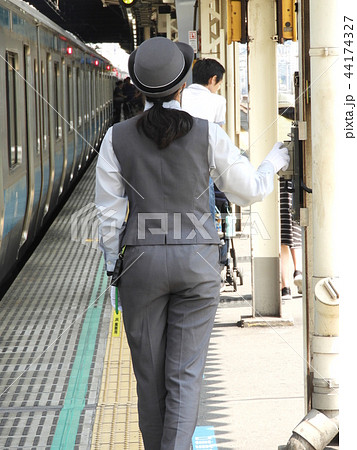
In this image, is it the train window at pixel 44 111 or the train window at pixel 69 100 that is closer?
the train window at pixel 44 111

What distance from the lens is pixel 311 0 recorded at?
324cm

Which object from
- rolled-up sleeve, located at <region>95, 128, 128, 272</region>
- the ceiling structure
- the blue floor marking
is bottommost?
the blue floor marking

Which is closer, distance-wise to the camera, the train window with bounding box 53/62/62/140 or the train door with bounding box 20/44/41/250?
the train door with bounding box 20/44/41/250

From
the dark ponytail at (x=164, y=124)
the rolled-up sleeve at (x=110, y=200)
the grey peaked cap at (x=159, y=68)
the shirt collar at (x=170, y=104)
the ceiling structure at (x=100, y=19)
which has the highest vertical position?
the ceiling structure at (x=100, y=19)

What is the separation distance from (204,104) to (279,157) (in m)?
2.33

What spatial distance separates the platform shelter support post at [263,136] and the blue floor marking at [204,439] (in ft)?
6.94

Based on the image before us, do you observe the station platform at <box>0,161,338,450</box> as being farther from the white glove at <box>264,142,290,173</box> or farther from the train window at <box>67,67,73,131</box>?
the train window at <box>67,67,73,131</box>

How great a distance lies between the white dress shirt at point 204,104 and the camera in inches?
221

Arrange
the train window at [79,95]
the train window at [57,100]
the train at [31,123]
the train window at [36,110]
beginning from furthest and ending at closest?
1. the train window at [79,95]
2. the train window at [57,100]
3. the train window at [36,110]
4. the train at [31,123]

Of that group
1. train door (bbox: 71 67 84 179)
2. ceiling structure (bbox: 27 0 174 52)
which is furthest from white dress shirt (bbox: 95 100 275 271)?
ceiling structure (bbox: 27 0 174 52)

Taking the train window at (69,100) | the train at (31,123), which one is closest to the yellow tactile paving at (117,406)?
the train at (31,123)

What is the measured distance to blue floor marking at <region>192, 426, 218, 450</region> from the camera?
383cm

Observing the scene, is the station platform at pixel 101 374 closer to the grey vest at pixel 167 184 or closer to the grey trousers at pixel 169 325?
the grey trousers at pixel 169 325

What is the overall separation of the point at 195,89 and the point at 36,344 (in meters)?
2.01
